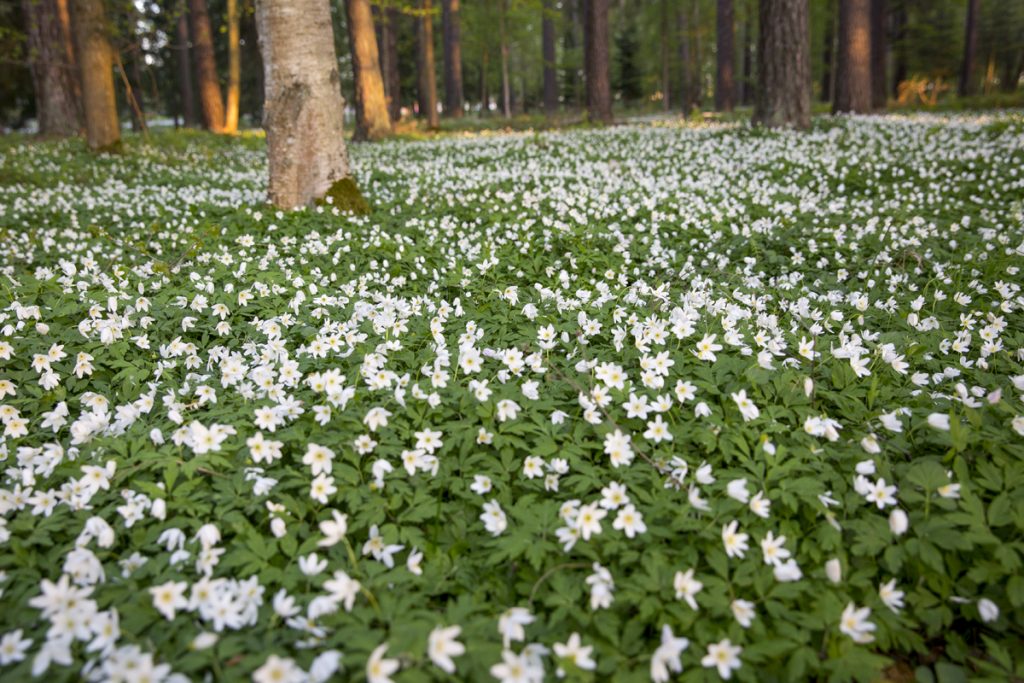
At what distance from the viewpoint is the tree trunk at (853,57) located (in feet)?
49.5

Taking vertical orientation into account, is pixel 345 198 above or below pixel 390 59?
below

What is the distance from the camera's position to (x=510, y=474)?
288cm

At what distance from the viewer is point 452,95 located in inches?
1164

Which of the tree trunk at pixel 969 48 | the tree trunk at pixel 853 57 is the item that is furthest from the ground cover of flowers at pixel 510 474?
the tree trunk at pixel 969 48

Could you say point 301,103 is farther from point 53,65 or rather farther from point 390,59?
point 390,59

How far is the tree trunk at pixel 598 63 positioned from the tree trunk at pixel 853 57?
6.21m

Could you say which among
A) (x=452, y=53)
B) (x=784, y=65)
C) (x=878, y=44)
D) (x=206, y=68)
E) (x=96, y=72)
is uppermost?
(x=452, y=53)

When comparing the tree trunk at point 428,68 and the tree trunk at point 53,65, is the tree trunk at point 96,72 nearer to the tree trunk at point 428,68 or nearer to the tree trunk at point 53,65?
the tree trunk at point 53,65

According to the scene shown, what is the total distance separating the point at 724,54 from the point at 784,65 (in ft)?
51.5

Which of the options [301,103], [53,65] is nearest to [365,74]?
[53,65]

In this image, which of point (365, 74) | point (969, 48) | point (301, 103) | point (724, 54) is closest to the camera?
point (301, 103)

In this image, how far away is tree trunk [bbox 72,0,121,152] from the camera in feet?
41.8

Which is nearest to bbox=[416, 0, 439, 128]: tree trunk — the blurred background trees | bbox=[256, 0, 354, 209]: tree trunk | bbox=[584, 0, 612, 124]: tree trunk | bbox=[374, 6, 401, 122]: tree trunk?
the blurred background trees

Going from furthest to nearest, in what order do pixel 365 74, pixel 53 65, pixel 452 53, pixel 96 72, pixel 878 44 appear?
Answer: pixel 452 53
pixel 878 44
pixel 53 65
pixel 365 74
pixel 96 72
